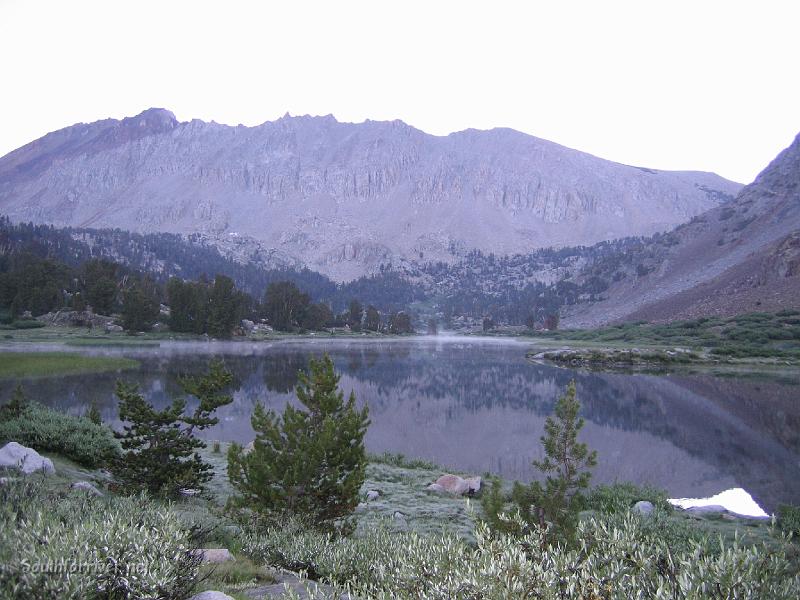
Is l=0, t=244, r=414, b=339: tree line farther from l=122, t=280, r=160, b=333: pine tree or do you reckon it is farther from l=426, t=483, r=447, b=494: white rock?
l=426, t=483, r=447, b=494: white rock

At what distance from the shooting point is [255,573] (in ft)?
24.7

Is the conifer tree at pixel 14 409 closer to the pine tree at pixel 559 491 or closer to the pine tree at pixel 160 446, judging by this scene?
the pine tree at pixel 160 446

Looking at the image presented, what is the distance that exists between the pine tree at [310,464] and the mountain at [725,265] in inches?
4181

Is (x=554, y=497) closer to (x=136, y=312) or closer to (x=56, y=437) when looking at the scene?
(x=56, y=437)

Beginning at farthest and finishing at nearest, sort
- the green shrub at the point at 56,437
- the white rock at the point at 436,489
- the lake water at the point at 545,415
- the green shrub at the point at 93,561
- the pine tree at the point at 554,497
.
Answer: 1. the lake water at the point at 545,415
2. the white rock at the point at 436,489
3. the green shrub at the point at 56,437
4. the pine tree at the point at 554,497
5. the green shrub at the point at 93,561

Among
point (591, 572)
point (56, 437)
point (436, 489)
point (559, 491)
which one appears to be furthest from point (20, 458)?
point (591, 572)

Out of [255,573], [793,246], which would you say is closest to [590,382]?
[255,573]

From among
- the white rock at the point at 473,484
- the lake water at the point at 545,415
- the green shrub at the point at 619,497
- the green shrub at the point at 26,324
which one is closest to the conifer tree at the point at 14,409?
the lake water at the point at 545,415

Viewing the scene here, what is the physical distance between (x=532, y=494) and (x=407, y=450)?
1639 cm

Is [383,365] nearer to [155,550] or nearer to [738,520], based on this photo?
[738,520]

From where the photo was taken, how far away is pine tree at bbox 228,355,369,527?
12.1 metres

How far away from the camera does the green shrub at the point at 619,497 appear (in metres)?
16.0

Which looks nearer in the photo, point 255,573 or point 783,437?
point 255,573

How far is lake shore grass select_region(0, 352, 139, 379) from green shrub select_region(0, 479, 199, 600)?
144 feet
